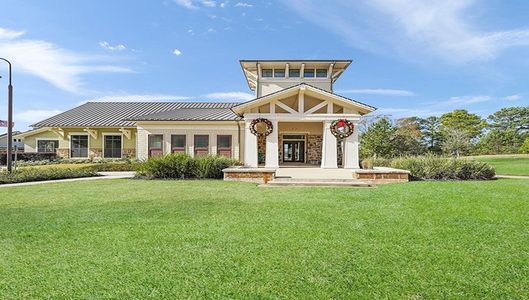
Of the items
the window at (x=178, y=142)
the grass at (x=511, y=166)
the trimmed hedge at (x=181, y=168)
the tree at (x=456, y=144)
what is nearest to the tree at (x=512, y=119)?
the tree at (x=456, y=144)

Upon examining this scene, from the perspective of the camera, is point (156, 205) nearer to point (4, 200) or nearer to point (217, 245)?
point (217, 245)

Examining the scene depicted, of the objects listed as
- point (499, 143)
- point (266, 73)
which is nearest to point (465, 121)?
point (499, 143)

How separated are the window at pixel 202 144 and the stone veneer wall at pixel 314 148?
7.26 m

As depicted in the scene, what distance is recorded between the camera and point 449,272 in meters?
3.31

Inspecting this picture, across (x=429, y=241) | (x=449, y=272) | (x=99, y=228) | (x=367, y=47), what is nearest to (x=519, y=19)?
(x=367, y=47)

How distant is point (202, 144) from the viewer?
21734 millimetres

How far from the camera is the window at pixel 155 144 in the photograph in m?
21.7

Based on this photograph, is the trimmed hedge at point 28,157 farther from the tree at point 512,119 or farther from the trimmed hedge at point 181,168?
the tree at point 512,119

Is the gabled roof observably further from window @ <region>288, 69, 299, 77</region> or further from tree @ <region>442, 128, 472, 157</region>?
tree @ <region>442, 128, 472, 157</region>

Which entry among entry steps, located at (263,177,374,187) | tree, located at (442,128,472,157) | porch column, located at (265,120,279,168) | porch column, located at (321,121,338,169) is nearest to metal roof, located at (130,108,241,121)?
porch column, located at (265,120,279,168)

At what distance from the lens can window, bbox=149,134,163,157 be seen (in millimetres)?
21688

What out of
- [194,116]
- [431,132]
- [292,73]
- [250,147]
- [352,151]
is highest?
[292,73]

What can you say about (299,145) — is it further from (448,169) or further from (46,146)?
(46,146)

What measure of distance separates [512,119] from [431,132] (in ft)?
46.8
